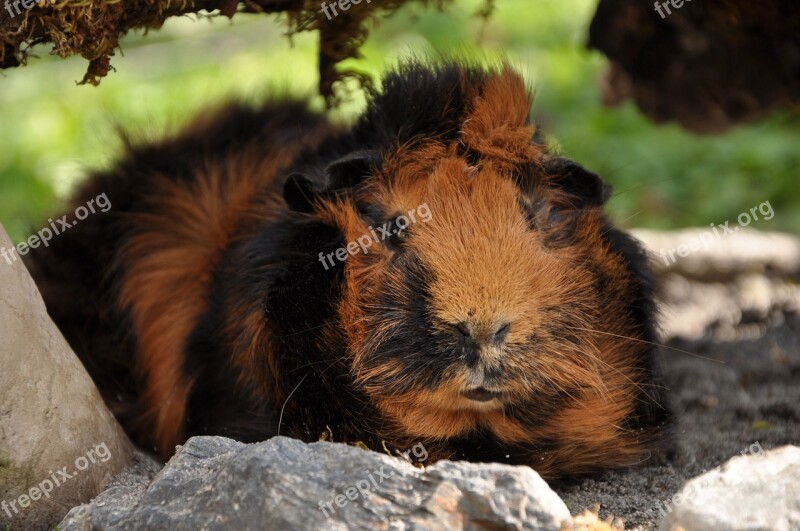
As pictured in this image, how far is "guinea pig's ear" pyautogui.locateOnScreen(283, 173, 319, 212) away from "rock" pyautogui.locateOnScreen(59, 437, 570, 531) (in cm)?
78

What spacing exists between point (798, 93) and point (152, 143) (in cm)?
248

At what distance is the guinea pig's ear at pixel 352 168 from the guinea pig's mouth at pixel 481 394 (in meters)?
0.62

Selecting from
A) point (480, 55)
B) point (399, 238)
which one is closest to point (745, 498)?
point (399, 238)

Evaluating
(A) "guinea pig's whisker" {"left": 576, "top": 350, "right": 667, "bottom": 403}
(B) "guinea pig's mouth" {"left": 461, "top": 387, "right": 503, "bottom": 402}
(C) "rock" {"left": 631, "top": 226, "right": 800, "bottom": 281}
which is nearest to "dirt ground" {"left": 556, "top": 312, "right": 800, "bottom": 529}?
(A) "guinea pig's whisker" {"left": 576, "top": 350, "right": 667, "bottom": 403}

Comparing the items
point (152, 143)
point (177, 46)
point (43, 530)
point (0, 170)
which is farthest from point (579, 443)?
point (177, 46)

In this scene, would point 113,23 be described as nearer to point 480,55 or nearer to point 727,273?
point 480,55

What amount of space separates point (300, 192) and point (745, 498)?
1253mm

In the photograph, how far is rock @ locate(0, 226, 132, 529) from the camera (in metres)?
2.04

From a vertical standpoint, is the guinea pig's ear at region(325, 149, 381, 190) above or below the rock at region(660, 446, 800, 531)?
above

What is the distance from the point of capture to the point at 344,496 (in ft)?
5.38

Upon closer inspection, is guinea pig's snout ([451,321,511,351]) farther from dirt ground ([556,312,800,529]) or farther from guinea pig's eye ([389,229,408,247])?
dirt ground ([556,312,800,529])

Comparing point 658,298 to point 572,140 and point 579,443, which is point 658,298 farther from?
point 572,140

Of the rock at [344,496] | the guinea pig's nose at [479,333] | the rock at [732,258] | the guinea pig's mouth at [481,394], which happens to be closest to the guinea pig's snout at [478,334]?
the guinea pig's nose at [479,333]

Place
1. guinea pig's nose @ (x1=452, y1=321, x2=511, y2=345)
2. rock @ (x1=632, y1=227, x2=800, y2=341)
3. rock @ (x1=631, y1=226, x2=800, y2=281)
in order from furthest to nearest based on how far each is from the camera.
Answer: rock @ (x1=631, y1=226, x2=800, y2=281)
rock @ (x1=632, y1=227, x2=800, y2=341)
guinea pig's nose @ (x1=452, y1=321, x2=511, y2=345)
